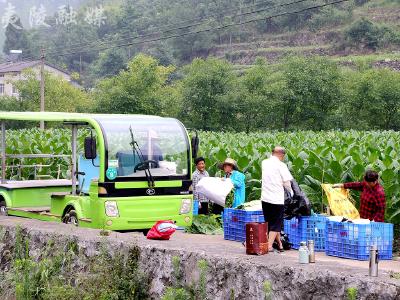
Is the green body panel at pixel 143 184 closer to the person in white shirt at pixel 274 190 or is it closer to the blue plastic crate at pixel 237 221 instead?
the blue plastic crate at pixel 237 221

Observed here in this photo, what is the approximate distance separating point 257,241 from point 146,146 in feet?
14.4

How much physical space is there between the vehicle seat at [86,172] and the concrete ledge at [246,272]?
11.6ft

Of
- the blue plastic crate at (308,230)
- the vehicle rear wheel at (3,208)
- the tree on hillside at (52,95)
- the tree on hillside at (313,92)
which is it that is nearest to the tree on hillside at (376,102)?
the tree on hillside at (313,92)

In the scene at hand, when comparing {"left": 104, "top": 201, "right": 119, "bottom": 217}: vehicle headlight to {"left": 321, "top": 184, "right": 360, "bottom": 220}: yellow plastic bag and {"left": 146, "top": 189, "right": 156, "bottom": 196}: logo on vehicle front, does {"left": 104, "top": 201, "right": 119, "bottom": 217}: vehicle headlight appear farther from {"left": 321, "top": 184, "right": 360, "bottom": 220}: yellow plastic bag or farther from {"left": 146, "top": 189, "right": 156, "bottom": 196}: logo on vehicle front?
{"left": 321, "top": 184, "right": 360, "bottom": 220}: yellow plastic bag

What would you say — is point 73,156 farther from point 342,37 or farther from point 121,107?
point 342,37

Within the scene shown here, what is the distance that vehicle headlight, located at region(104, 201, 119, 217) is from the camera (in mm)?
12719

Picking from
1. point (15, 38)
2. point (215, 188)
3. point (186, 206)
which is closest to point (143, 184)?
point (186, 206)

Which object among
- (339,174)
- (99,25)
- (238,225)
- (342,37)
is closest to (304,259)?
(238,225)

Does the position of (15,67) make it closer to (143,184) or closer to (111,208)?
(143,184)

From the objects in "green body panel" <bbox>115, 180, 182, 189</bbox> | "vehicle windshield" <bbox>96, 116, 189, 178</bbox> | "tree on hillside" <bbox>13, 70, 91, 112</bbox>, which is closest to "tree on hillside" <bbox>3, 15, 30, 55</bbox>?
"tree on hillside" <bbox>13, 70, 91, 112</bbox>

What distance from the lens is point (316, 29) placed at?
119 meters

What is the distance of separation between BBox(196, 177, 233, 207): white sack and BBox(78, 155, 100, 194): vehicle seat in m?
2.16

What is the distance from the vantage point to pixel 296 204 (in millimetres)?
11984

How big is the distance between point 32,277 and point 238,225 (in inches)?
172
